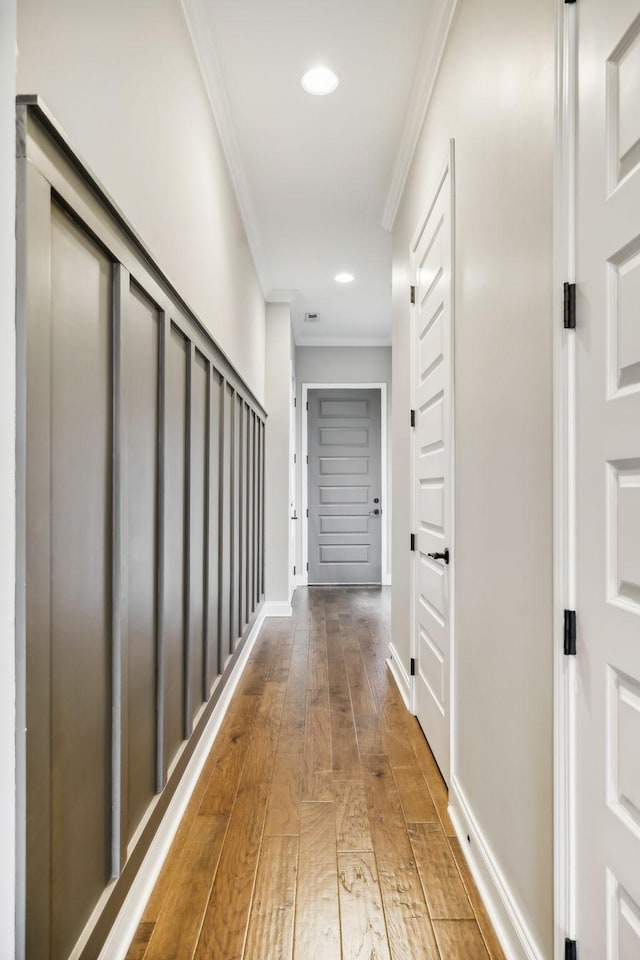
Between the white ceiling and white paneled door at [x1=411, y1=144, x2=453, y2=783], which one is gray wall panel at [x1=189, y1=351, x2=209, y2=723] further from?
the white ceiling

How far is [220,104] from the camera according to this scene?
2496 mm

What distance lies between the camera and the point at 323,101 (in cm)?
257

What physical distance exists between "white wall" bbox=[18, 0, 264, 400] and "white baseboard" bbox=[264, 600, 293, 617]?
2.68 meters

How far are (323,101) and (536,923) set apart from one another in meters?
2.96

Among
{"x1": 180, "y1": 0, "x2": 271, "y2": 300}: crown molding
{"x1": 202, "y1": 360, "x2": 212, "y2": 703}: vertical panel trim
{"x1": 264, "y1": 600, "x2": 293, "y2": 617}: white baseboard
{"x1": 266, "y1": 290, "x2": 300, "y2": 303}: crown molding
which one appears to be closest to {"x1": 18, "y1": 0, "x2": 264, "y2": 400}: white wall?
{"x1": 180, "y1": 0, "x2": 271, "y2": 300}: crown molding

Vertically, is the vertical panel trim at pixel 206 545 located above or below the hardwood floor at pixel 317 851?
above

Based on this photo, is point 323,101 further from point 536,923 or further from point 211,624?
point 536,923

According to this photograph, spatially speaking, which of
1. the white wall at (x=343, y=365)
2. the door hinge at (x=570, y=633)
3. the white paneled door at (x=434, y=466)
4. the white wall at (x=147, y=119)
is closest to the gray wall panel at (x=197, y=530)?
the white wall at (x=147, y=119)

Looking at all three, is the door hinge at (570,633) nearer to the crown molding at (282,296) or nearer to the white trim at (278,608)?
the white trim at (278,608)

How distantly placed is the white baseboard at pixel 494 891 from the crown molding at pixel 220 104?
2699mm

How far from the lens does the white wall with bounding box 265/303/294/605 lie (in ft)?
16.4

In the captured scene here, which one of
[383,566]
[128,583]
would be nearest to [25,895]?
[128,583]

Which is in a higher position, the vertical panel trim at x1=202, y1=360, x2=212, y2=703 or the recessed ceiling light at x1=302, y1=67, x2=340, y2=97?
the recessed ceiling light at x1=302, y1=67, x2=340, y2=97
